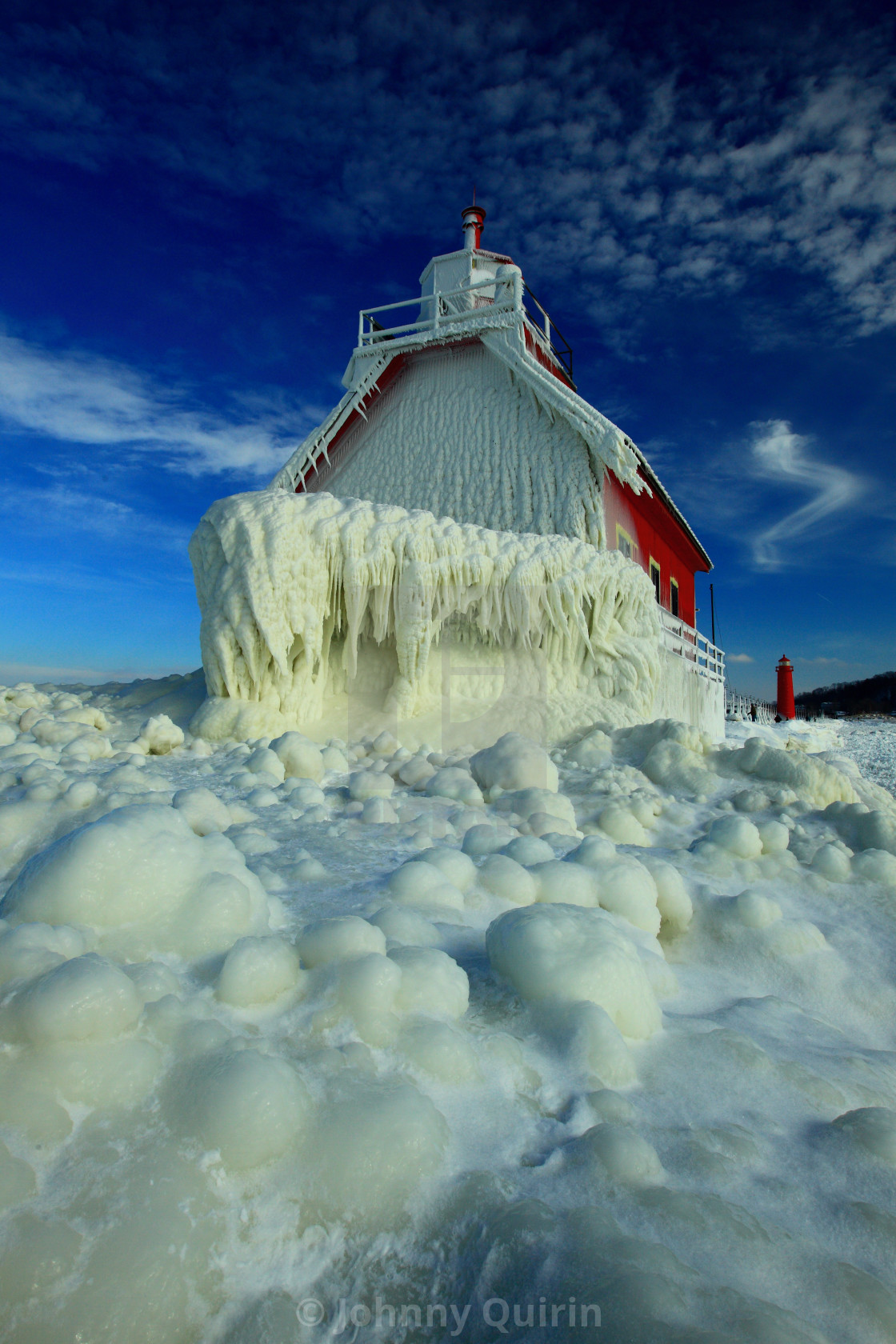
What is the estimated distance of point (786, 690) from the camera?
22047 mm

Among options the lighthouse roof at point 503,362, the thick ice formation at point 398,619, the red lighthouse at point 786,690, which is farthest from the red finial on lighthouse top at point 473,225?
the red lighthouse at point 786,690

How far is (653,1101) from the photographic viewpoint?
1.20 m

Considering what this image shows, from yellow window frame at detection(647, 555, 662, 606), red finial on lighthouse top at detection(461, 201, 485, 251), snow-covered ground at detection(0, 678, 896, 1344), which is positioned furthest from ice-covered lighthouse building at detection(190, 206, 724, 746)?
red finial on lighthouse top at detection(461, 201, 485, 251)

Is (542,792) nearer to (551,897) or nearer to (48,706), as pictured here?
(551,897)

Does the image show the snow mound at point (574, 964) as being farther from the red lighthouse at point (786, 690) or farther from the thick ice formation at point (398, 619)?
the red lighthouse at point (786, 690)

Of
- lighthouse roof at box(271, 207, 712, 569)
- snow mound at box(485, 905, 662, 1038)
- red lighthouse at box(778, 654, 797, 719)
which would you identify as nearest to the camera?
snow mound at box(485, 905, 662, 1038)

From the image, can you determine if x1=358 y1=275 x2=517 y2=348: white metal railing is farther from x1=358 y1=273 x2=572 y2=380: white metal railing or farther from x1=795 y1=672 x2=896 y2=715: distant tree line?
A: x1=795 y1=672 x2=896 y2=715: distant tree line

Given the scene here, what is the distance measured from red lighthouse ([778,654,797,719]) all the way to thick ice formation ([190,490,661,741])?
713 inches

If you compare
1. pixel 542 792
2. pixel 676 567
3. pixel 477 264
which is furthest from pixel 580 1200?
pixel 477 264

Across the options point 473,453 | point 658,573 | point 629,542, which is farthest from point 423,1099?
point 658,573

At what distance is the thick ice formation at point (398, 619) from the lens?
496 cm

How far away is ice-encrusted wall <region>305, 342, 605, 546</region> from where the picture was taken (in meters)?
8.38

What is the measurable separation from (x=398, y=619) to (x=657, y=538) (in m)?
8.52

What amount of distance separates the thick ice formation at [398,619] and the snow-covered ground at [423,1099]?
281 cm
